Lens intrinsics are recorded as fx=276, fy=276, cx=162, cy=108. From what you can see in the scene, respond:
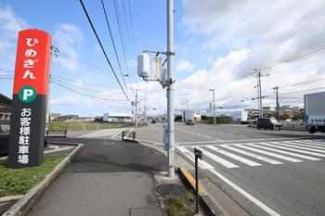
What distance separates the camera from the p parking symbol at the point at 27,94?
9133 mm

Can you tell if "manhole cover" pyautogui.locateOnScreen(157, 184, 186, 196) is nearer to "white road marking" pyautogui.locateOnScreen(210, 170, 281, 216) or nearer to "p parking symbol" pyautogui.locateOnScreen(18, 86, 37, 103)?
"white road marking" pyautogui.locateOnScreen(210, 170, 281, 216)

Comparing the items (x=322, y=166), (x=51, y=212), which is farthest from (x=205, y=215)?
(x=322, y=166)

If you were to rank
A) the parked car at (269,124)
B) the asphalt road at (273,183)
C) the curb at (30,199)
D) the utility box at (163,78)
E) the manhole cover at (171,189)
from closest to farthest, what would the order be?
the curb at (30,199), the asphalt road at (273,183), the manhole cover at (171,189), the utility box at (163,78), the parked car at (269,124)

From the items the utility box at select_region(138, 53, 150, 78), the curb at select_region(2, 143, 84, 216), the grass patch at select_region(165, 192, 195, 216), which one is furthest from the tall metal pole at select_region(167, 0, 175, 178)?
the curb at select_region(2, 143, 84, 216)

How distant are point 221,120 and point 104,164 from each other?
8945 centimetres

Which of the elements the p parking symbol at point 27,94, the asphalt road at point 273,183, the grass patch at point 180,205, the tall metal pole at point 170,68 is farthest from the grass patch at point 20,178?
the asphalt road at point 273,183

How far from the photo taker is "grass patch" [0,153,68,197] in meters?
6.12

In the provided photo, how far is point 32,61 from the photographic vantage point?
9.25 meters

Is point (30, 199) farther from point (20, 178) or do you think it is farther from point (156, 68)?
point (156, 68)

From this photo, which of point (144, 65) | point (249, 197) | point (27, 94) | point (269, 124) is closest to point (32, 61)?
point (27, 94)

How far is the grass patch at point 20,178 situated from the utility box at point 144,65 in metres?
3.88

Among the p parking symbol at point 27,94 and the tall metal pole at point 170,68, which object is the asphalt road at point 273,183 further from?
the p parking symbol at point 27,94

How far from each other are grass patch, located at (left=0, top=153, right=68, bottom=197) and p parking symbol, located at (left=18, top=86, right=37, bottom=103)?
2212 millimetres

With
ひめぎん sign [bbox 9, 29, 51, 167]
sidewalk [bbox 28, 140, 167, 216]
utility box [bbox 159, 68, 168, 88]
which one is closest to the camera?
sidewalk [bbox 28, 140, 167, 216]
